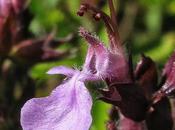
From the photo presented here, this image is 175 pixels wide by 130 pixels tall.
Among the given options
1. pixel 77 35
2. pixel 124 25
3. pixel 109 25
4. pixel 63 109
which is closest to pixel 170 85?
pixel 109 25

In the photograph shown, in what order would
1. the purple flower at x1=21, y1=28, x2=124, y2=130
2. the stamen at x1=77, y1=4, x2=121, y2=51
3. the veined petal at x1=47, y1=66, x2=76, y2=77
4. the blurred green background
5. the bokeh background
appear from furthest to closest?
1. the blurred green background
2. the bokeh background
3. the stamen at x1=77, y1=4, x2=121, y2=51
4. the veined petal at x1=47, y1=66, x2=76, y2=77
5. the purple flower at x1=21, y1=28, x2=124, y2=130

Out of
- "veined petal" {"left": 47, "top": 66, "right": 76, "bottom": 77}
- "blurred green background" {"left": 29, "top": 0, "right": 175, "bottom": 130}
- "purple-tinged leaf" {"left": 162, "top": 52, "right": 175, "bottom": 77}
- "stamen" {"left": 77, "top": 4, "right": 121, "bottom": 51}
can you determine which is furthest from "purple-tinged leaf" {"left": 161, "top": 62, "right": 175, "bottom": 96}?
"blurred green background" {"left": 29, "top": 0, "right": 175, "bottom": 130}

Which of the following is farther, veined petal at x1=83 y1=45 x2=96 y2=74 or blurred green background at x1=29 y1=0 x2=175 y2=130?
blurred green background at x1=29 y1=0 x2=175 y2=130

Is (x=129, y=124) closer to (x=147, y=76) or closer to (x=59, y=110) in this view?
(x=147, y=76)

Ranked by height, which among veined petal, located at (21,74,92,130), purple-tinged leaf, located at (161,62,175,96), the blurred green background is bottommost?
the blurred green background

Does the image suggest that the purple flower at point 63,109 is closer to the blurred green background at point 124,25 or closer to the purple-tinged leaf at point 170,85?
the purple-tinged leaf at point 170,85

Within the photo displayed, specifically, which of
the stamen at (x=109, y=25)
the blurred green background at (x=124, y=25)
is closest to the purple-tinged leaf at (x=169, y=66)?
the stamen at (x=109, y=25)

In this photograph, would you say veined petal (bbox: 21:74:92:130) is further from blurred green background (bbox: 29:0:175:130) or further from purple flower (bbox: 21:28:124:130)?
blurred green background (bbox: 29:0:175:130)

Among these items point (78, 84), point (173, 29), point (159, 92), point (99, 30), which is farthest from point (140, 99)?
point (173, 29)
